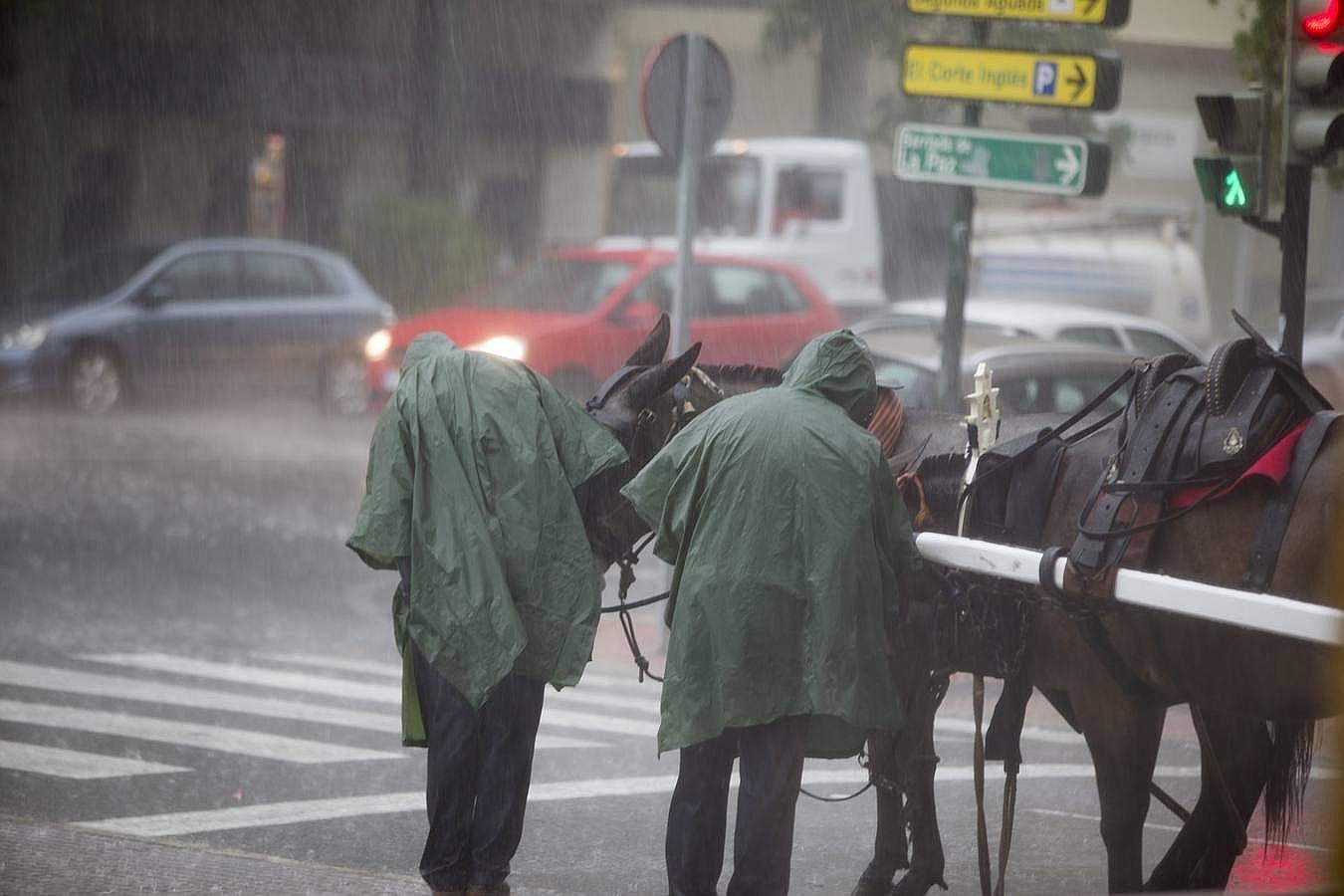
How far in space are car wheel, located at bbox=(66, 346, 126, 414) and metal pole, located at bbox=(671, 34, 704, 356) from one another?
Answer: 9816mm

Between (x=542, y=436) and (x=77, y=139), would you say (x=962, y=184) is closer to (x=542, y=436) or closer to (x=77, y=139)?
(x=542, y=436)

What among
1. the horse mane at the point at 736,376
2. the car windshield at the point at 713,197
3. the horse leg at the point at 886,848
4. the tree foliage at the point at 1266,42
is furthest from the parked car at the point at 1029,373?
the car windshield at the point at 713,197

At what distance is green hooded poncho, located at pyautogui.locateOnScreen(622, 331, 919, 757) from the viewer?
541 cm

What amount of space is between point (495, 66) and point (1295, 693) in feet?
83.9

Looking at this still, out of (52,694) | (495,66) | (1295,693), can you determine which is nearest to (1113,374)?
(52,694)

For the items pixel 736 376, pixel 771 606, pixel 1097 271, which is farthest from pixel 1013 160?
pixel 1097 271

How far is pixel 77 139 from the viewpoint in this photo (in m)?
27.8

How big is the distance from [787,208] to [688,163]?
11.0m

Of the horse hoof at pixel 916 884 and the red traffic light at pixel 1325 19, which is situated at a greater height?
the red traffic light at pixel 1325 19

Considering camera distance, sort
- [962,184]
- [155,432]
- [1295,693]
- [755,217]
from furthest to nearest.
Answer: [755,217]
[155,432]
[962,184]
[1295,693]

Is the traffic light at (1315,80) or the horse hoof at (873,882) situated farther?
the traffic light at (1315,80)

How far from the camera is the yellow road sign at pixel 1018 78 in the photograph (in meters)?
10.5

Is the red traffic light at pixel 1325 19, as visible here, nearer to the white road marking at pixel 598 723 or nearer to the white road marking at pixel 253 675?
the white road marking at pixel 598 723

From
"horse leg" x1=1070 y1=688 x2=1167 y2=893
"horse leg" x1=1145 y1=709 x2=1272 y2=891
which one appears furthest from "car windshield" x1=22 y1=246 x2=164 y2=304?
"horse leg" x1=1070 y1=688 x2=1167 y2=893
